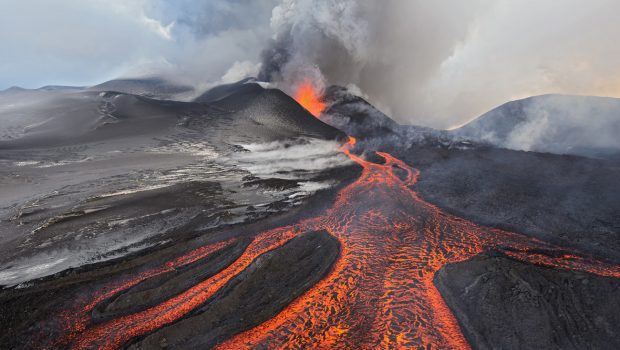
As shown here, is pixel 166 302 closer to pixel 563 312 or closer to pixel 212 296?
pixel 212 296

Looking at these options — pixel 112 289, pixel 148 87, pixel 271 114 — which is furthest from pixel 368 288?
pixel 148 87

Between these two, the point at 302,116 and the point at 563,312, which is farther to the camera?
the point at 302,116

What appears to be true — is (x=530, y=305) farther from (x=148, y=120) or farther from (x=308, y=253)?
(x=148, y=120)

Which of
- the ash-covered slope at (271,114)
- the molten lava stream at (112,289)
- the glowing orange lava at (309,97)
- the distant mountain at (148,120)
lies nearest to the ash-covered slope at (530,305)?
Answer: the molten lava stream at (112,289)

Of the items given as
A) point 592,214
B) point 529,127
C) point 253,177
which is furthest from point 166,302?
point 529,127

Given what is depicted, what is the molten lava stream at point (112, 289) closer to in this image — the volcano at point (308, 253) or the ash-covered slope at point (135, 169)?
the volcano at point (308, 253)

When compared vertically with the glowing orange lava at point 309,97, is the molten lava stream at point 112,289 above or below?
below
